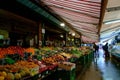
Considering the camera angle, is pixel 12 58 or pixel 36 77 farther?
pixel 12 58

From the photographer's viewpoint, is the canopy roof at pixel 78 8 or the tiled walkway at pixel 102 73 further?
the tiled walkway at pixel 102 73

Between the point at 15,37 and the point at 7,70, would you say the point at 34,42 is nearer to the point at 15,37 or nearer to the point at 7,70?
the point at 15,37

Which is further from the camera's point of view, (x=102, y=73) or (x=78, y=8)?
(x=102, y=73)

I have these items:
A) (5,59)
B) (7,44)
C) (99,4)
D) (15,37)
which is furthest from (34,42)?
(99,4)

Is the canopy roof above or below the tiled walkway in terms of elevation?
above

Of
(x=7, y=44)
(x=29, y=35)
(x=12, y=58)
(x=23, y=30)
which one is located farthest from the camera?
(x=29, y=35)

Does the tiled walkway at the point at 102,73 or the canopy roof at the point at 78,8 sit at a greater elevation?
the canopy roof at the point at 78,8

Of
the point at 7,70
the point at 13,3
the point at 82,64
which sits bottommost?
the point at 82,64

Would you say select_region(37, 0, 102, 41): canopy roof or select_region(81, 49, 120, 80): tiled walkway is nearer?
select_region(37, 0, 102, 41): canopy roof

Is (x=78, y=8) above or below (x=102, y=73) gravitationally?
above

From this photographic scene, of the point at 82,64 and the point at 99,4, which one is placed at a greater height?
the point at 99,4

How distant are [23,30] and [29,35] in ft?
4.47

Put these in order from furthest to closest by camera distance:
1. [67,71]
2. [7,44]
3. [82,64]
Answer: [82,64], [7,44], [67,71]

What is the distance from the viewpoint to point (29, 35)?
31.5 ft
